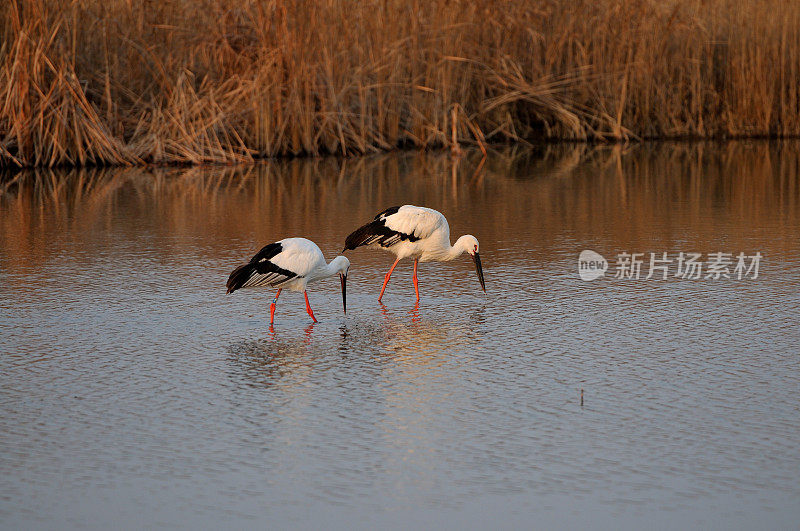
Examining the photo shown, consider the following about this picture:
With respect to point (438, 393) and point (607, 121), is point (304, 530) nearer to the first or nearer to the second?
point (438, 393)

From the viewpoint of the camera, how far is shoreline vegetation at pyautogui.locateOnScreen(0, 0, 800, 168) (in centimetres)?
1392

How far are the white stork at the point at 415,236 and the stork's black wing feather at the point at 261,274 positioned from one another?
100cm

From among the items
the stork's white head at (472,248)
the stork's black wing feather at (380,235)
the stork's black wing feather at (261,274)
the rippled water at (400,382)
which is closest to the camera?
the rippled water at (400,382)

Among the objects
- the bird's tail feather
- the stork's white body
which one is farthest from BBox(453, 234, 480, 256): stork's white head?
the bird's tail feather

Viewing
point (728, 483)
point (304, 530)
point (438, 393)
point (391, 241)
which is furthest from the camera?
point (391, 241)

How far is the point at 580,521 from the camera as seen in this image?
136 inches

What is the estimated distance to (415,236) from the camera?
7129 mm

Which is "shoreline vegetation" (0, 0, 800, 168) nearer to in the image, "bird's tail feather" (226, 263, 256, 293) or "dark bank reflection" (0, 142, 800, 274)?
"dark bank reflection" (0, 142, 800, 274)

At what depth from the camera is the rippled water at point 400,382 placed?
143 inches

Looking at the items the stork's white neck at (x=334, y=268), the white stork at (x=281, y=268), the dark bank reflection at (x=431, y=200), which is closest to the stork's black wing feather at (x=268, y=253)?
the white stork at (x=281, y=268)

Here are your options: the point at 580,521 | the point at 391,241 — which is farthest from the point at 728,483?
the point at 391,241

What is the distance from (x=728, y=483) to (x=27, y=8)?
1193 centimetres

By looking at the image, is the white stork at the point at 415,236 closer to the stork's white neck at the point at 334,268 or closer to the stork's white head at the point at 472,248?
the stork's white head at the point at 472,248

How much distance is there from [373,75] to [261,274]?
31.0 feet
